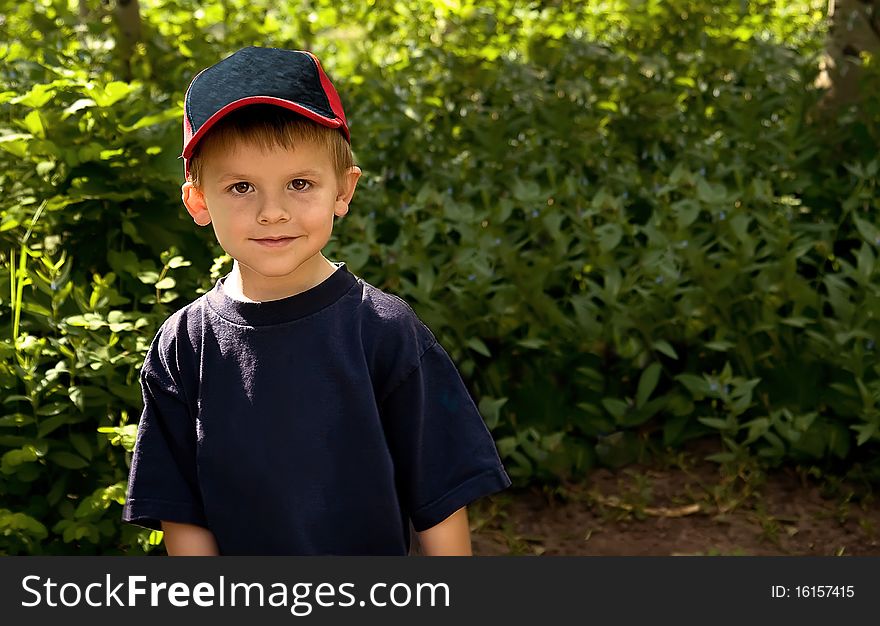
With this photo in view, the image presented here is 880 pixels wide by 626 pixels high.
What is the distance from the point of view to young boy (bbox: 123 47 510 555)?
176 centimetres

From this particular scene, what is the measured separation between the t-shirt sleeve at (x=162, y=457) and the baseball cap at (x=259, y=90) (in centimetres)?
39

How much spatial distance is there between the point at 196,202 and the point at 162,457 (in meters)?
0.44

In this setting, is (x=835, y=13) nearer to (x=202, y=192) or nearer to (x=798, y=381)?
(x=798, y=381)

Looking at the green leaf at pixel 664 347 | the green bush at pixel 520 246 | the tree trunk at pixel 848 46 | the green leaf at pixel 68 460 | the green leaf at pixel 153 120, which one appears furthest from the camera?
the tree trunk at pixel 848 46

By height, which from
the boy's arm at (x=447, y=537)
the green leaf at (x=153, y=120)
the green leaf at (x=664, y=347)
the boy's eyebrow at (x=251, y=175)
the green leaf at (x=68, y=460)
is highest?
the green leaf at (x=153, y=120)

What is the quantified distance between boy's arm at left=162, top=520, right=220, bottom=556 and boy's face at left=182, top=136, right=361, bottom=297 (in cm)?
48

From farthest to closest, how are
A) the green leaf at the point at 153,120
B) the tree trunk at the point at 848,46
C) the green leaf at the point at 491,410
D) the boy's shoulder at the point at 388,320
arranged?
the tree trunk at the point at 848,46 → the green leaf at the point at 491,410 → the green leaf at the point at 153,120 → the boy's shoulder at the point at 388,320

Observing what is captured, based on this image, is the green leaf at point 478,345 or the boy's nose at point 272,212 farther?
the green leaf at point 478,345

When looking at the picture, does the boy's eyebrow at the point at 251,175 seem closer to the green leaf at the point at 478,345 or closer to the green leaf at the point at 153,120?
the green leaf at the point at 153,120

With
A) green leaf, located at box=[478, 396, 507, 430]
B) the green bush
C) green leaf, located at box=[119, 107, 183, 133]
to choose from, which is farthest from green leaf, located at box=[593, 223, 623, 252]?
green leaf, located at box=[119, 107, 183, 133]

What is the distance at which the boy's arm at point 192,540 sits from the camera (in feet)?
6.37

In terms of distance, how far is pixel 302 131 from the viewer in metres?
1.77

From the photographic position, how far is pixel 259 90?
175cm

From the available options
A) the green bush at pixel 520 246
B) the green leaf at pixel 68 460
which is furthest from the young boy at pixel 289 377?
the green leaf at pixel 68 460
